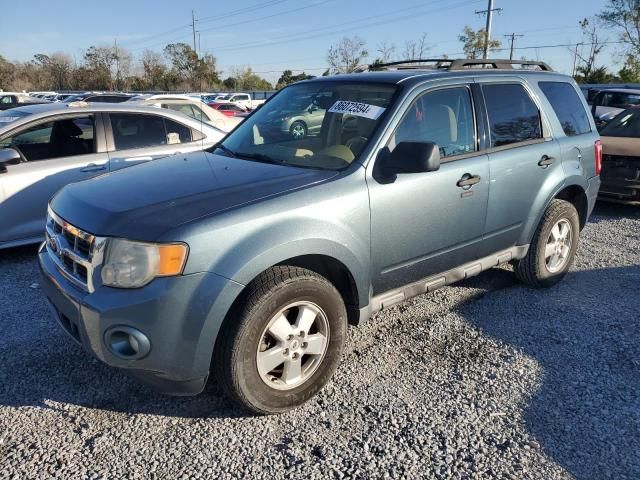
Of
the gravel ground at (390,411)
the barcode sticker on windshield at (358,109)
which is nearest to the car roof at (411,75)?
the barcode sticker on windshield at (358,109)

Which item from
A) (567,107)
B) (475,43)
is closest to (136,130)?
(567,107)

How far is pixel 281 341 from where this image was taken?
9.14 feet

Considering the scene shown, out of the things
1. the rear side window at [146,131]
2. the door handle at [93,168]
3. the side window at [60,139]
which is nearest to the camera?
the door handle at [93,168]

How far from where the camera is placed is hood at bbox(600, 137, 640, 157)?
23.4 ft

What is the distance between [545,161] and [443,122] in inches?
43.6

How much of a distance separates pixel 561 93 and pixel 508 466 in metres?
3.40

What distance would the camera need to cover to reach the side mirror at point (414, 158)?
2.94m

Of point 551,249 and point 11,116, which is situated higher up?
point 11,116

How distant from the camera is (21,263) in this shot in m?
5.15

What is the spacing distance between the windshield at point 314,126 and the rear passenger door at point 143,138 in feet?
7.02

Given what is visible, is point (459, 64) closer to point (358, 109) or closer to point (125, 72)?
point (358, 109)

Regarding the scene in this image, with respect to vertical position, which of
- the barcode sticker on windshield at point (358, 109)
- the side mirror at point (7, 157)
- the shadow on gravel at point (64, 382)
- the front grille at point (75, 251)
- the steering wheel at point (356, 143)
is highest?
the barcode sticker on windshield at point (358, 109)

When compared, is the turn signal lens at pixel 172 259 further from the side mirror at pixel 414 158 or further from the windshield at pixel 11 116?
the windshield at pixel 11 116

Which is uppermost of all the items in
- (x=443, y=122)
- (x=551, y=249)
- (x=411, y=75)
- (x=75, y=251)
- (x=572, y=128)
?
(x=411, y=75)
